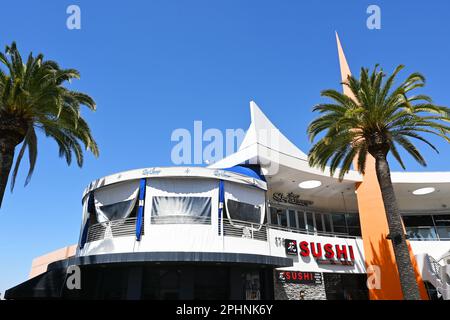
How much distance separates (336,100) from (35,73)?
15756 mm

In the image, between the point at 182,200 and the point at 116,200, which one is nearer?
the point at 182,200

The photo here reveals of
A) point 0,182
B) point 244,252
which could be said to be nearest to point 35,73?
point 0,182

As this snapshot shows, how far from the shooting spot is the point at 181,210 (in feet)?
58.7

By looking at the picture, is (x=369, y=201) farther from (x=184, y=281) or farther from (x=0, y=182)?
(x=0, y=182)

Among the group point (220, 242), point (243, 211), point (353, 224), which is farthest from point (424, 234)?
point (220, 242)

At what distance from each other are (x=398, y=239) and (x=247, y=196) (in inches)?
323

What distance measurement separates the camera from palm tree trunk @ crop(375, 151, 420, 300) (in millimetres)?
15037

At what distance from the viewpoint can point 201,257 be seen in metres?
16.2

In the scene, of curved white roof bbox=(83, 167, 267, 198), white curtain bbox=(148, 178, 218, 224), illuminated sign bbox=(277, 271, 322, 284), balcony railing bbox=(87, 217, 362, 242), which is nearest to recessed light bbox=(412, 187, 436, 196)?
illuminated sign bbox=(277, 271, 322, 284)

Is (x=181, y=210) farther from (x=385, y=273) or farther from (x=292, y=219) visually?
(x=385, y=273)
